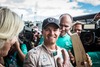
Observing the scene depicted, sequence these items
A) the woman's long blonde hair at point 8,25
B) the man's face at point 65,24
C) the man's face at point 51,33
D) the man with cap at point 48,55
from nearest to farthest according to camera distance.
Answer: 1. the woman's long blonde hair at point 8,25
2. the man with cap at point 48,55
3. the man's face at point 51,33
4. the man's face at point 65,24

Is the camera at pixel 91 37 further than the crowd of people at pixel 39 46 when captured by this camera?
Yes

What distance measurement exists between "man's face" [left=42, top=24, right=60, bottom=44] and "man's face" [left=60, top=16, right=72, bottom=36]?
355 millimetres

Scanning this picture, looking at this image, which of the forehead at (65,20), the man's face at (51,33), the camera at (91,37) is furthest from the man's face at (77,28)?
the man's face at (51,33)

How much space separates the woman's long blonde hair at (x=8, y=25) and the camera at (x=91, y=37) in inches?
42.5

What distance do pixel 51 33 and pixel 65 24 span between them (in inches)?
17.2

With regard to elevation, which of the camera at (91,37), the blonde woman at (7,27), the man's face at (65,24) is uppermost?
the blonde woman at (7,27)

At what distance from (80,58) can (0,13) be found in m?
0.74

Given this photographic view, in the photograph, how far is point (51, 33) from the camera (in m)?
1.36

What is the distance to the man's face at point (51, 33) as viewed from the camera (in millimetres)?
1350

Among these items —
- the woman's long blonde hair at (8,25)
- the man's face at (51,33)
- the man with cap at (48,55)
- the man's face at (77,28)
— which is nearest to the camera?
the woman's long blonde hair at (8,25)

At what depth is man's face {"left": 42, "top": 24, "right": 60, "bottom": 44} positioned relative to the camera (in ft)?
4.43

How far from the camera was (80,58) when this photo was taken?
4.48 feet

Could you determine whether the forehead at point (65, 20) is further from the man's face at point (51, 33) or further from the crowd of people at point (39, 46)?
the man's face at point (51, 33)

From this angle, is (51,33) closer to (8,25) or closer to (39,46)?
(39,46)
